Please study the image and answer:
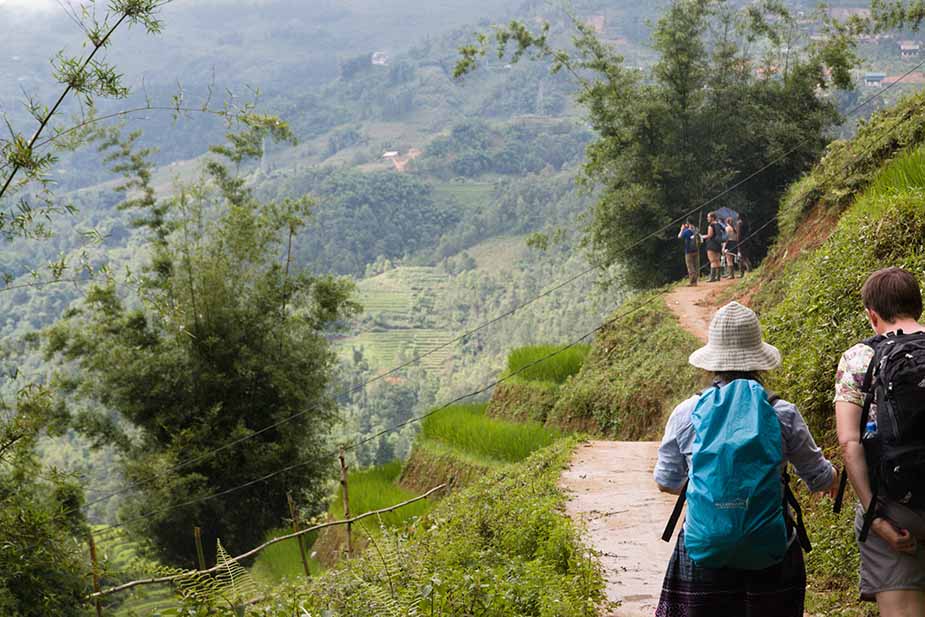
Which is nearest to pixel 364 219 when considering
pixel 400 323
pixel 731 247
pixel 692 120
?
pixel 400 323

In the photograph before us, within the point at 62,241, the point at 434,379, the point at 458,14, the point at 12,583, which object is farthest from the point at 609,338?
the point at 458,14

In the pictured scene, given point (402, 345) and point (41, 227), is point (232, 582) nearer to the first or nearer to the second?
point (41, 227)

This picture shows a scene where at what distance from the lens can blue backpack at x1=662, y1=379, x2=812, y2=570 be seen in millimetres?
2846

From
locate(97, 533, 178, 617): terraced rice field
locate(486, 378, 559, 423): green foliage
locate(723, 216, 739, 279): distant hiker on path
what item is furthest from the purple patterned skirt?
locate(723, 216, 739, 279): distant hiker on path

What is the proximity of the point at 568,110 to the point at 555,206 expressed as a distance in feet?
125

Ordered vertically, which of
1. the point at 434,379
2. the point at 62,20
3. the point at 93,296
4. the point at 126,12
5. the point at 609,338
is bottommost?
the point at 434,379

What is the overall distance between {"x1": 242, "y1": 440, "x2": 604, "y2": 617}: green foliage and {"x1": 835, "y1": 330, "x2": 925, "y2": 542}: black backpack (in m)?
1.86

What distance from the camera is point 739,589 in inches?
119

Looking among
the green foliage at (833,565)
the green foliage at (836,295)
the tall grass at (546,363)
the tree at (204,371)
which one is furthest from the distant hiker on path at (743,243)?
the green foliage at (833,565)

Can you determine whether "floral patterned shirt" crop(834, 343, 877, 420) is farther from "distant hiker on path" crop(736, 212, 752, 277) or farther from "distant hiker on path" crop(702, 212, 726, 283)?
"distant hiker on path" crop(702, 212, 726, 283)

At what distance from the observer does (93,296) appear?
19.6 m

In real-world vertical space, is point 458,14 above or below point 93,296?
above

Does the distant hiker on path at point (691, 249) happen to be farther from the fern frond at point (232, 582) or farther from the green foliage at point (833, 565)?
the fern frond at point (232, 582)

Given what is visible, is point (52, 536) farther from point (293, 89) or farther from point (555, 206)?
point (293, 89)
